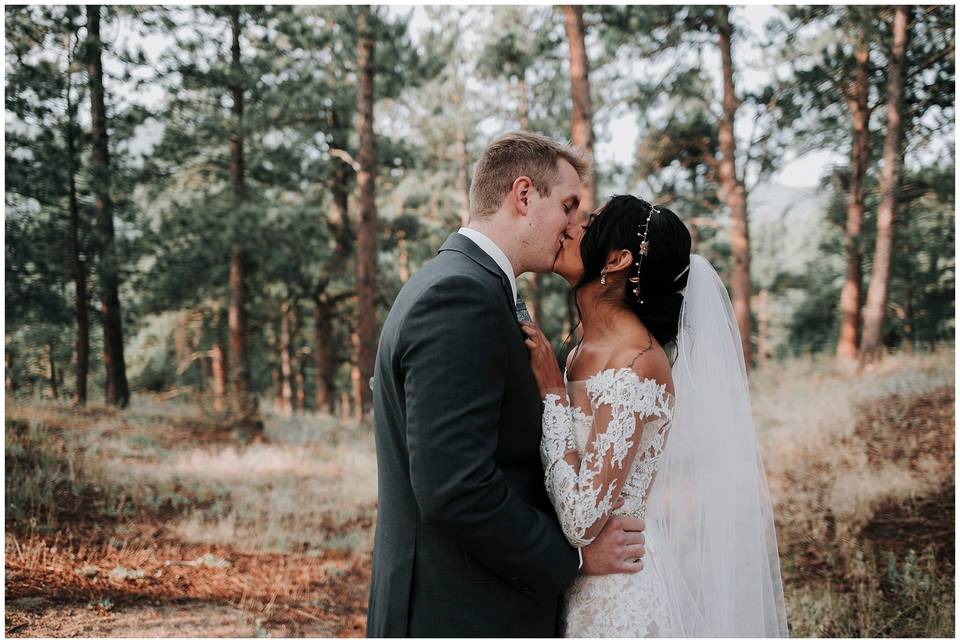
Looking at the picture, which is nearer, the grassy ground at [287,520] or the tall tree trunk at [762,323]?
the grassy ground at [287,520]

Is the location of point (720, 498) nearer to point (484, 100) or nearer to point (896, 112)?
point (896, 112)

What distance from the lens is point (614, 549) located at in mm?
2312

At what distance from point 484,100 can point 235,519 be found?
38.6 feet

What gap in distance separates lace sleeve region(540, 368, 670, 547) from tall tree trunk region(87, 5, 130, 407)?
27.2 ft

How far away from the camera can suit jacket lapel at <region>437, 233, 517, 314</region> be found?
2061 millimetres

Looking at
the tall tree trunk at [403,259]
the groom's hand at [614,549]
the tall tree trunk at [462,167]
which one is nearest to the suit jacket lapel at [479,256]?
the groom's hand at [614,549]

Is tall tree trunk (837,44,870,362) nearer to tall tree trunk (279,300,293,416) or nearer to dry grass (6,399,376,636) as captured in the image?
dry grass (6,399,376,636)

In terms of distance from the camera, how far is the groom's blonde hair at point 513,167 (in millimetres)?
2270

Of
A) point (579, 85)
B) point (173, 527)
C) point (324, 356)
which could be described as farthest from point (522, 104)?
point (173, 527)

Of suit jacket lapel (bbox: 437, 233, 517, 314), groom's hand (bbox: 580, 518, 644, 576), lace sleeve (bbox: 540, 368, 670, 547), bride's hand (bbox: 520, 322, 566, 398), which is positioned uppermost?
suit jacket lapel (bbox: 437, 233, 517, 314)

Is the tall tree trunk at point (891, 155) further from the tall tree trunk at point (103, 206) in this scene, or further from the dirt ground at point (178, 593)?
the tall tree trunk at point (103, 206)

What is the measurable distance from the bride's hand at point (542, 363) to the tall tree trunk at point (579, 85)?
556 cm

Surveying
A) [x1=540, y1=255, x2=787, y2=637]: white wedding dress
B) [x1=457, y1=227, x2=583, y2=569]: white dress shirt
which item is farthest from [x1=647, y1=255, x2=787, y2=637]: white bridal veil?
[x1=457, y1=227, x2=583, y2=569]: white dress shirt

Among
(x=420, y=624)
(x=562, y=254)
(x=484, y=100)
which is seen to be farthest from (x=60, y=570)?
(x=484, y=100)
